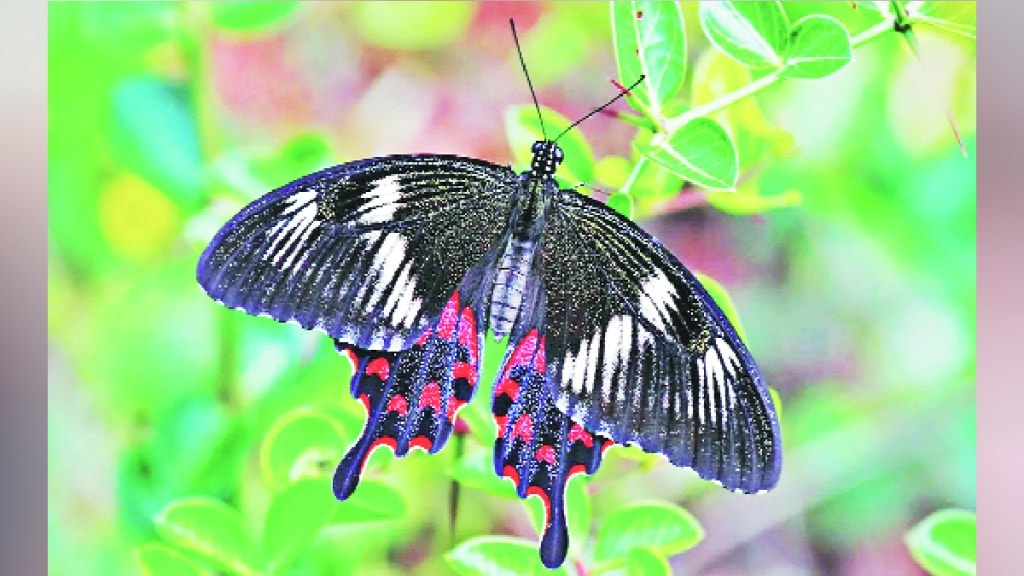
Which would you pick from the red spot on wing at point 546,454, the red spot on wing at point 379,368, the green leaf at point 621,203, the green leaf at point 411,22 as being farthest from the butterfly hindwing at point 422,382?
the green leaf at point 411,22

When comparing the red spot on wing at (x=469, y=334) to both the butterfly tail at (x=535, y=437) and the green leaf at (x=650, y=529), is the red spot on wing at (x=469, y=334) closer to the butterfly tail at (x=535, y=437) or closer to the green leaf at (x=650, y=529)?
the butterfly tail at (x=535, y=437)

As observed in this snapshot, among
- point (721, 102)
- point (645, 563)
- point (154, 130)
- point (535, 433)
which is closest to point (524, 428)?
point (535, 433)

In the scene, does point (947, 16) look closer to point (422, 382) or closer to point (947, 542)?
point (947, 542)

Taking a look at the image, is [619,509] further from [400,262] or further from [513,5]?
[513,5]

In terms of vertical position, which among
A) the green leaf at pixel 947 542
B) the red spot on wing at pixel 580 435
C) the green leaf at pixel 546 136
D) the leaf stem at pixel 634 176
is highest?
the green leaf at pixel 546 136

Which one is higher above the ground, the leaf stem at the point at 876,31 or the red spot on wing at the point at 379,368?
the leaf stem at the point at 876,31

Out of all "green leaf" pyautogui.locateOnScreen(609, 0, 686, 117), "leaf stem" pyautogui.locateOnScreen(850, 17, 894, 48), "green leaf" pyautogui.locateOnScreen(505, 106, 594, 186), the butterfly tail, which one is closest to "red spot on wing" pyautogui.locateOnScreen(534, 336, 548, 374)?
the butterfly tail
